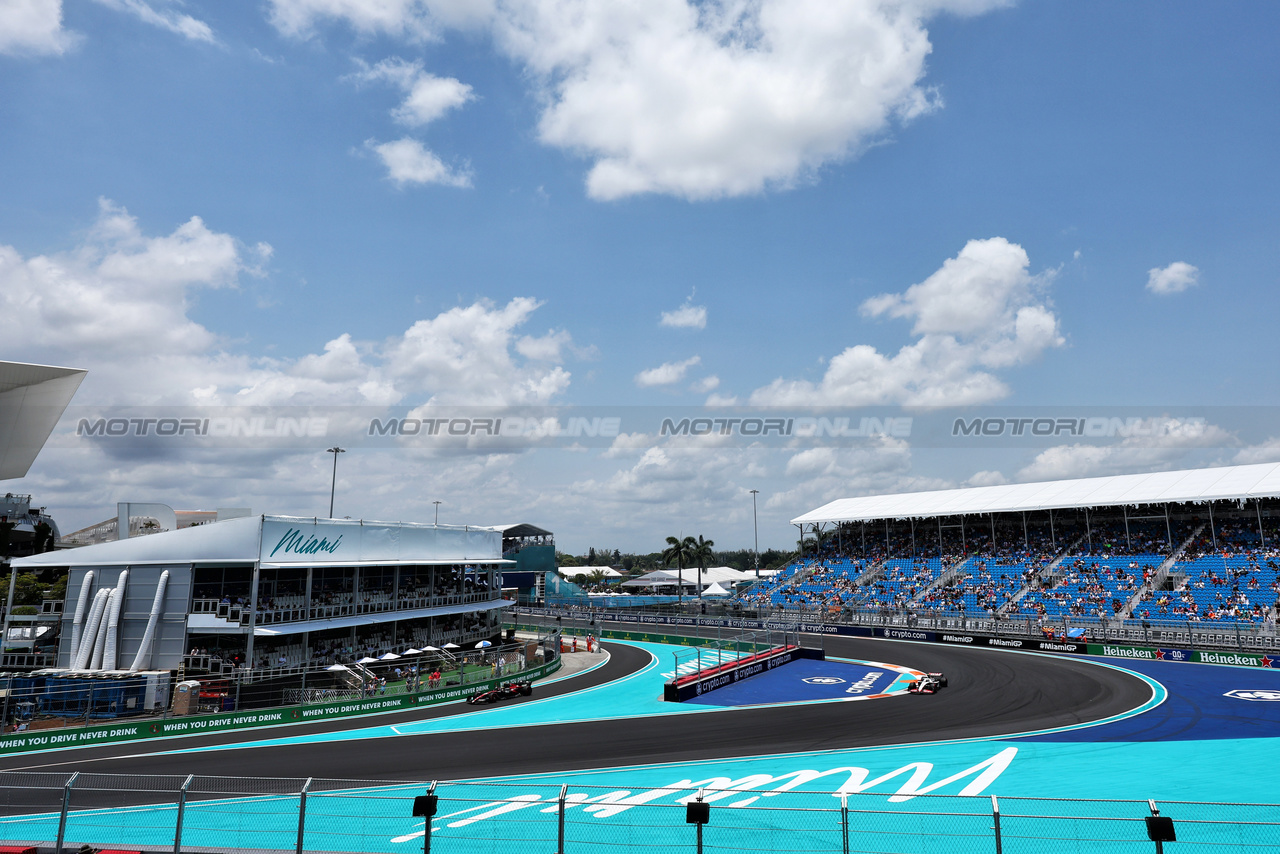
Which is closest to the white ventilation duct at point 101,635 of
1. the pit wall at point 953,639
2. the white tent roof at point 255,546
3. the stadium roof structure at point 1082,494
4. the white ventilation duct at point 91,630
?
the white ventilation duct at point 91,630

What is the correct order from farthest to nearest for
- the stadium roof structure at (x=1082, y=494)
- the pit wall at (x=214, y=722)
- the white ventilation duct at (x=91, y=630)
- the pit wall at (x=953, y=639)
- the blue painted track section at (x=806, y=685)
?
the stadium roof structure at (x=1082, y=494), the pit wall at (x=953, y=639), the white ventilation duct at (x=91, y=630), the blue painted track section at (x=806, y=685), the pit wall at (x=214, y=722)

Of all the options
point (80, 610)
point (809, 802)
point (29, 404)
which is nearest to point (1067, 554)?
point (809, 802)

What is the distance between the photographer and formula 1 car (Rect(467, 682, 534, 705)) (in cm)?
3312

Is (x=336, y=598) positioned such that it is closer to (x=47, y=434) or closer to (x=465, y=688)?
(x=465, y=688)

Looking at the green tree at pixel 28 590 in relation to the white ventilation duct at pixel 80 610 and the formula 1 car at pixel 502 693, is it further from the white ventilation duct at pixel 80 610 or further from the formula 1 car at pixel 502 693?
the formula 1 car at pixel 502 693

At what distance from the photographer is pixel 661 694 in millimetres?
35250

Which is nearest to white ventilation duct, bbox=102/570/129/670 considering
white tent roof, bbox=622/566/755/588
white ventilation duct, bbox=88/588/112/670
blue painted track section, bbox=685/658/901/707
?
white ventilation duct, bbox=88/588/112/670

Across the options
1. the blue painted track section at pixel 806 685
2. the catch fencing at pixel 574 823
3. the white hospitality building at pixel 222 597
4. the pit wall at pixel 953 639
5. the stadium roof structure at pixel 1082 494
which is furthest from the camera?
the stadium roof structure at pixel 1082 494

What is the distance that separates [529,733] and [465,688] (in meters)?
8.96

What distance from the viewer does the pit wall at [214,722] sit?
970 inches

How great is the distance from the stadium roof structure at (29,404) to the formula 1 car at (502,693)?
76.8 ft

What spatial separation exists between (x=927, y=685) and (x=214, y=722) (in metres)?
28.5

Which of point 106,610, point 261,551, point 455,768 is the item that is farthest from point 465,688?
point 106,610

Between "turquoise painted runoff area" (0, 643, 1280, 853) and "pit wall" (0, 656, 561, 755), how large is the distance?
3.08m
